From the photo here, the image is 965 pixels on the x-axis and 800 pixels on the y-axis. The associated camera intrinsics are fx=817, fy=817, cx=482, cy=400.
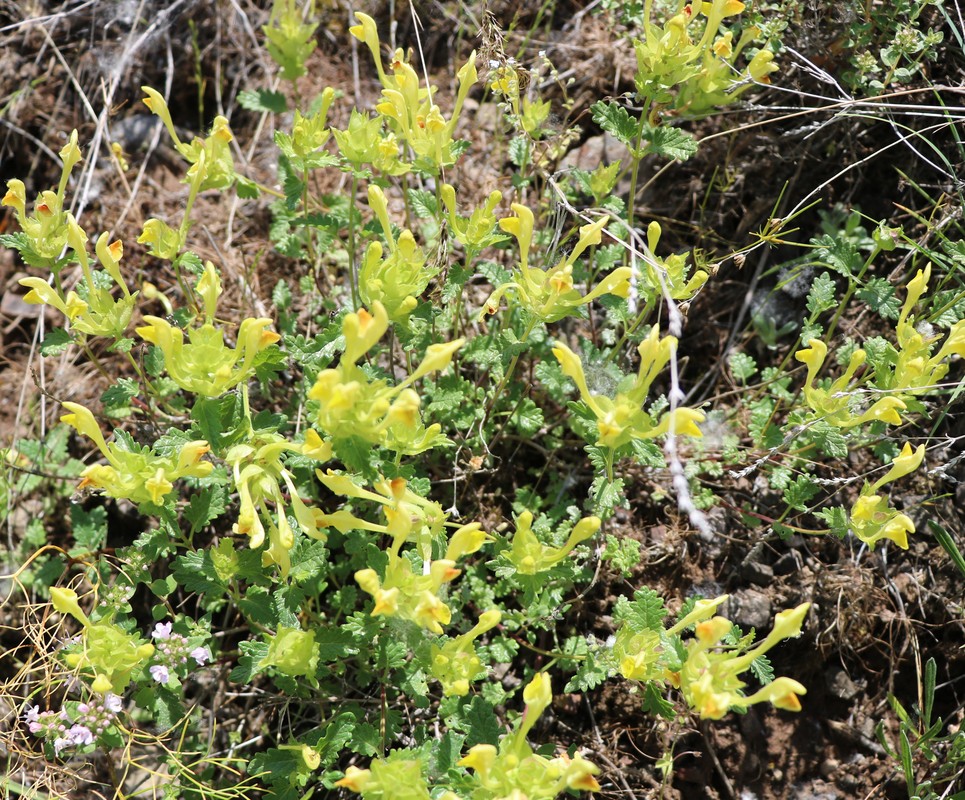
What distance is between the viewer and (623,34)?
343 centimetres

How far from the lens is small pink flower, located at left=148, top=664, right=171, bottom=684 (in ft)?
7.79

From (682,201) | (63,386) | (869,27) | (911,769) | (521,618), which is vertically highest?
(869,27)

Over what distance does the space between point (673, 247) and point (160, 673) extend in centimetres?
255

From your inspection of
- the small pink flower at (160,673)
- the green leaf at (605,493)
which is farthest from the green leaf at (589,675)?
the small pink flower at (160,673)

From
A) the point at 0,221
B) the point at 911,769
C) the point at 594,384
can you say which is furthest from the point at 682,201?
the point at 0,221

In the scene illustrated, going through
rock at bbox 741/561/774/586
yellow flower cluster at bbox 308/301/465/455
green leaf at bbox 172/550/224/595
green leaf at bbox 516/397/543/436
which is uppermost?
yellow flower cluster at bbox 308/301/465/455

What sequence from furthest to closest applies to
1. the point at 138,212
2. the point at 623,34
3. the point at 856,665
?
the point at 138,212 < the point at 623,34 < the point at 856,665

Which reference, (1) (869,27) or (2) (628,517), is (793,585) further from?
(1) (869,27)

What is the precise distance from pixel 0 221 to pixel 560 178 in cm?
258

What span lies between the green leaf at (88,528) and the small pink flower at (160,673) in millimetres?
666

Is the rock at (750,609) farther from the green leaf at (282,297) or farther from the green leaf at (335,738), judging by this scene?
the green leaf at (282,297)

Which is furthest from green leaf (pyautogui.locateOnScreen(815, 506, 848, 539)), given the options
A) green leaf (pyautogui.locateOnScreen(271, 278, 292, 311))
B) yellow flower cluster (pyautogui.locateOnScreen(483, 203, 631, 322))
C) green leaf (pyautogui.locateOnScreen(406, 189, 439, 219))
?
green leaf (pyautogui.locateOnScreen(271, 278, 292, 311))

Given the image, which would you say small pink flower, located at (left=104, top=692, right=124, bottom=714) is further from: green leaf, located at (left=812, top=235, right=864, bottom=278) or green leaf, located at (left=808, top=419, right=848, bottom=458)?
green leaf, located at (left=812, top=235, right=864, bottom=278)

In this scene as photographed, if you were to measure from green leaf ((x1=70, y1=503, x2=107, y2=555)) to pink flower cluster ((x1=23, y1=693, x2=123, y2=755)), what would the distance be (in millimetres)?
598
